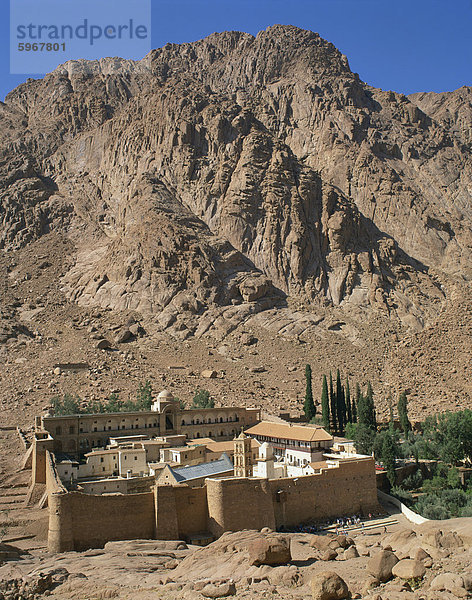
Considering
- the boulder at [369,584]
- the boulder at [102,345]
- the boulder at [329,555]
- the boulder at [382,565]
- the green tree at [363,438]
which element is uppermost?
the boulder at [102,345]

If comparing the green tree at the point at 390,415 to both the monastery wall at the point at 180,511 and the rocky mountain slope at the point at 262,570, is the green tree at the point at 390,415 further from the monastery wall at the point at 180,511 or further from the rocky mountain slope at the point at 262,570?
the rocky mountain slope at the point at 262,570

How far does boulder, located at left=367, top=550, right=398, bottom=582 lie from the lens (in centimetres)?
1712

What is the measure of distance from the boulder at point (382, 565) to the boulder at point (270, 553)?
3463 mm

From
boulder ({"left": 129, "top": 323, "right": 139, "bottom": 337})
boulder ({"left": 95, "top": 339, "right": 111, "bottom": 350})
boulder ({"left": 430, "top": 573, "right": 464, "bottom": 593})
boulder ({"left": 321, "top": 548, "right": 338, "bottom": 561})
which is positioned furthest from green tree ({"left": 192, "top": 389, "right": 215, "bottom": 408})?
boulder ({"left": 430, "top": 573, "right": 464, "bottom": 593})

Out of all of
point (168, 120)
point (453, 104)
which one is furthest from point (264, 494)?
point (453, 104)

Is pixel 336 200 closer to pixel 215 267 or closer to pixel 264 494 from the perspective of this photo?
pixel 215 267

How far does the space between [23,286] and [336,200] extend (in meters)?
45.9

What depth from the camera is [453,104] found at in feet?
461

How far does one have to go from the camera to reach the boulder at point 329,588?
53.2 feet

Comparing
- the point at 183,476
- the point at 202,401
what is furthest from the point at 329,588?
the point at 202,401

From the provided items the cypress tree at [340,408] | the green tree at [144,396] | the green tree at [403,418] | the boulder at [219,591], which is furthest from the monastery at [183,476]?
the green tree at [403,418]

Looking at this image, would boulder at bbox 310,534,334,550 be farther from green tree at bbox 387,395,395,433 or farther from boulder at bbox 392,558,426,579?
green tree at bbox 387,395,395,433

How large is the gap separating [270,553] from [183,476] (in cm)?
1188

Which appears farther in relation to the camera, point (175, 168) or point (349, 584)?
point (175, 168)
